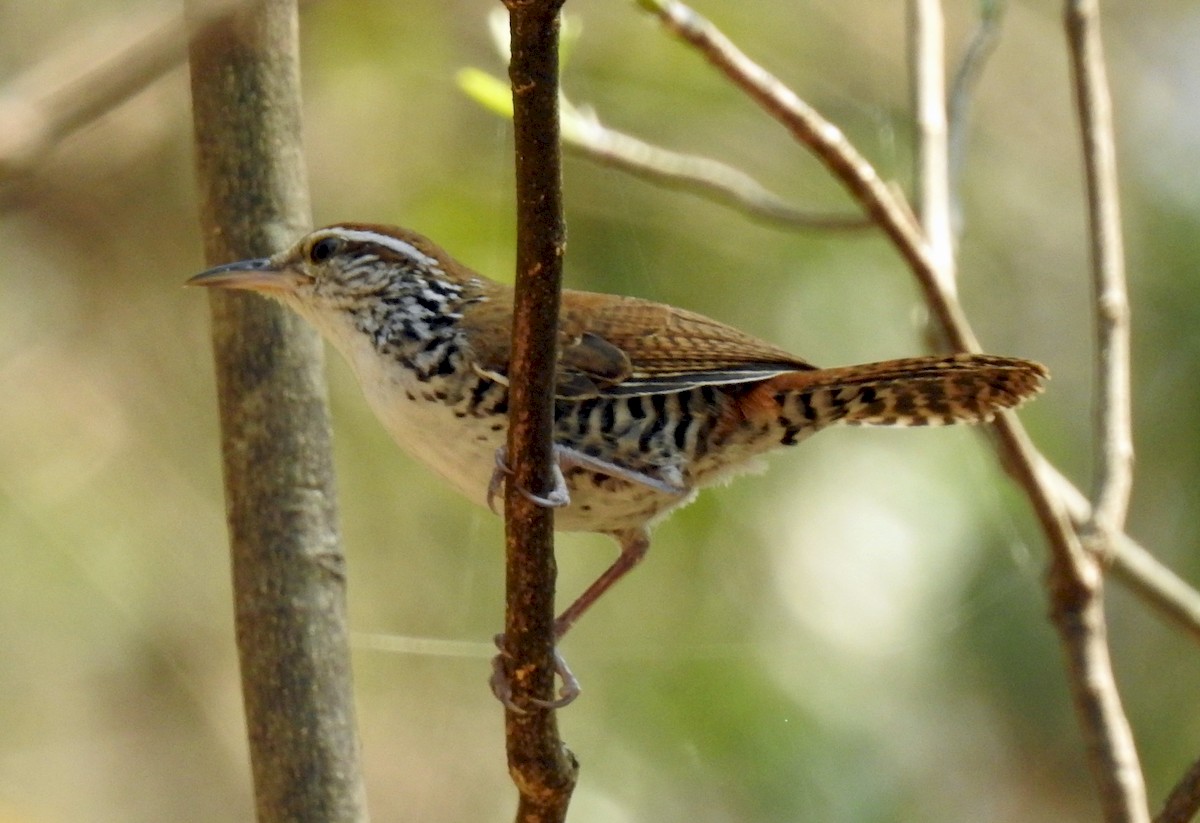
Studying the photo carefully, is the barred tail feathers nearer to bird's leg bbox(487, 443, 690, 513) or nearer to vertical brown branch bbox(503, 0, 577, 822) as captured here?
bird's leg bbox(487, 443, 690, 513)

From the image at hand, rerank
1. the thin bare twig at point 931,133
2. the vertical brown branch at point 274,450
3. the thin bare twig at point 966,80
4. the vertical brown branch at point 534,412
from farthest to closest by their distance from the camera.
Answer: the thin bare twig at point 966,80
the thin bare twig at point 931,133
the vertical brown branch at point 274,450
the vertical brown branch at point 534,412

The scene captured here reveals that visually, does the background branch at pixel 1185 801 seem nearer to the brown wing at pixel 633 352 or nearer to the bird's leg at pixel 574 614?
the bird's leg at pixel 574 614

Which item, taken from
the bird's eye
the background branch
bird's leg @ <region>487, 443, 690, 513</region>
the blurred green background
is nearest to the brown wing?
bird's leg @ <region>487, 443, 690, 513</region>

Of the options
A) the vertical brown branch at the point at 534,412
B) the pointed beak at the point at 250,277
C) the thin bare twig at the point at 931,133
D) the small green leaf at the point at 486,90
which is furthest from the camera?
the small green leaf at the point at 486,90

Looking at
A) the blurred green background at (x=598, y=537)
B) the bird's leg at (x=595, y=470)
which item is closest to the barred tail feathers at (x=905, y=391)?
the bird's leg at (x=595, y=470)

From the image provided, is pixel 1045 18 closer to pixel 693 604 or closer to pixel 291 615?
pixel 693 604
